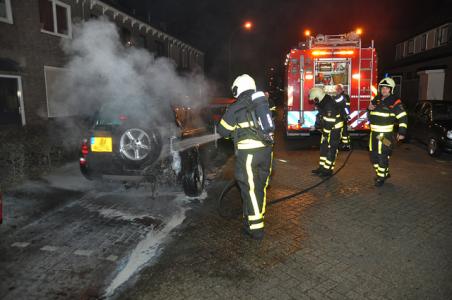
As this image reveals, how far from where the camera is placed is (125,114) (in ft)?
18.8

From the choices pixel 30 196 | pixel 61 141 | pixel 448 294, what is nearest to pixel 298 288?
pixel 448 294

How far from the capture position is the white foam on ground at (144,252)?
3.51 m

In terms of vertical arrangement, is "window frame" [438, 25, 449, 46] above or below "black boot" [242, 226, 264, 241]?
above

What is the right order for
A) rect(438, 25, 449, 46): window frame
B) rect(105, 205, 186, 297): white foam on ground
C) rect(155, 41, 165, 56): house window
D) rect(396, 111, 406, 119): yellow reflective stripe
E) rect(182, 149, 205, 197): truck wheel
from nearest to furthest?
rect(105, 205, 186, 297): white foam on ground
rect(182, 149, 205, 197): truck wheel
rect(396, 111, 406, 119): yellow reflective stripe
rect(155, 41, 165, 56): house window
rect(438, 25, 449, 46): window frame

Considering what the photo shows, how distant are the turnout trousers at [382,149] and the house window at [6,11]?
1063 centimetres

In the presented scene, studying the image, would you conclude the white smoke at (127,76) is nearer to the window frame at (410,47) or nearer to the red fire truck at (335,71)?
the red fire truck at (335,71)

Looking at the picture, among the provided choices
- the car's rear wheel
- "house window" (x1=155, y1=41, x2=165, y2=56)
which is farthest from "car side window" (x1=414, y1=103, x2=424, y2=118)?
"house window" (x1=155, y1=41, x2=165, y2=56)

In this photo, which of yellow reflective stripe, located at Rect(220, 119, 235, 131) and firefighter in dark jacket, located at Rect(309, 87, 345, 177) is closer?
yellow reflective stripe, located at Rect(220, 119, 235, 131)

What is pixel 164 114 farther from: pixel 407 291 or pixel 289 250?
pixel 407 291

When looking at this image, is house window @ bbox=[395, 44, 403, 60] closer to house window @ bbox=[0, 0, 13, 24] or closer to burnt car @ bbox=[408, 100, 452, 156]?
burnt car @ bbox=[408, 100, 452, 156]

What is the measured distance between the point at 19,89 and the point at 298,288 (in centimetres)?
1095

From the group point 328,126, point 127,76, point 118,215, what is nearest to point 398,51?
point 328,126

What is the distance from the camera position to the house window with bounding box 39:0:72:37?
39.7ft

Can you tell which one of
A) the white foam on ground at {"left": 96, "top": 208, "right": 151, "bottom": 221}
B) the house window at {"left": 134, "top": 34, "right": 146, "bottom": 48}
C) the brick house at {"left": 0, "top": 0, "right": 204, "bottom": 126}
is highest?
the house window at {"left": 134, "top": 34, "right": 146, "bottom": 48}
